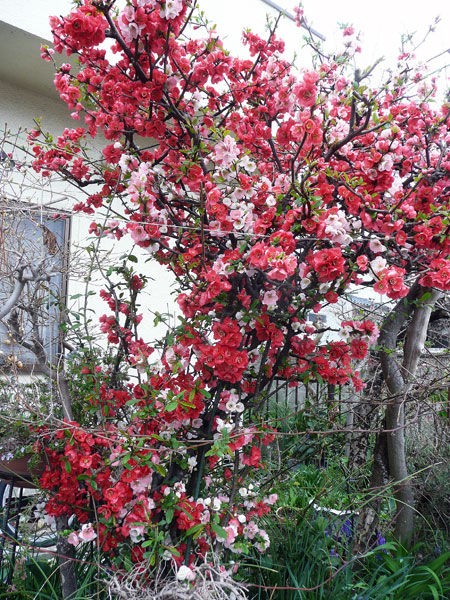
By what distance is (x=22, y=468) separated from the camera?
2.37 meters

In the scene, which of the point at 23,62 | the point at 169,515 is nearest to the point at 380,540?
the point at 169,515

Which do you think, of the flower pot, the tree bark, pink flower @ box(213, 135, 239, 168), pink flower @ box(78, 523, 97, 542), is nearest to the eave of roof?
pink flower @ box(213, 135, 239, 168)

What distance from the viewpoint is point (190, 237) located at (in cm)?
220

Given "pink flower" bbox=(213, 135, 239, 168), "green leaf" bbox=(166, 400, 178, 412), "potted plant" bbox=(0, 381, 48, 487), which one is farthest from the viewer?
"potted plant" bbox=(0, 381, 48, 487)

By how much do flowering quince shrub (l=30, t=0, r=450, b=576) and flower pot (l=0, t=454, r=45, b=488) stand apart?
78 millimetres

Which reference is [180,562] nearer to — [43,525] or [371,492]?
[43,525]

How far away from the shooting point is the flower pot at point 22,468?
223 centimetres

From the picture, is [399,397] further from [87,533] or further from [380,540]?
[87,533]

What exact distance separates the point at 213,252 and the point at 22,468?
4.19ft

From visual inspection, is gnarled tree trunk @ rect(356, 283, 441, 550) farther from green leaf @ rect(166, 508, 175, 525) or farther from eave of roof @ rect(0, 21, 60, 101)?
eave of roof @ rect(0, 21, 60, 101)

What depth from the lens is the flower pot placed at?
Answer: 2227mm

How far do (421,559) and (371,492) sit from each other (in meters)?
0.39

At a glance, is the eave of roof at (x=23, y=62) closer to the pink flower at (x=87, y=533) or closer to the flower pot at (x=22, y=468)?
the flower pot at (x=22, y=468)

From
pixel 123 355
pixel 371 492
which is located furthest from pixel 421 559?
pixel 123 355
